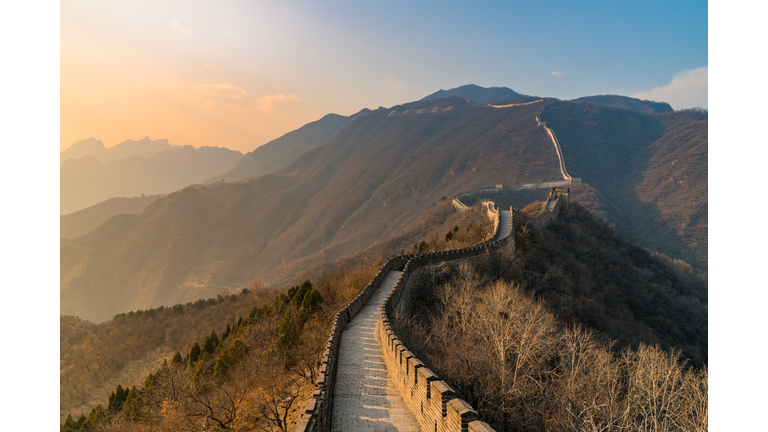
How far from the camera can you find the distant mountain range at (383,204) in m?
101

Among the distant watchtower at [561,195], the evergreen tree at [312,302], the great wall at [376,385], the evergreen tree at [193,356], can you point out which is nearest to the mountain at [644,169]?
the distant watchtower at [561,195]

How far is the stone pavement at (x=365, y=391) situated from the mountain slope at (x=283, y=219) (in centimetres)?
8561

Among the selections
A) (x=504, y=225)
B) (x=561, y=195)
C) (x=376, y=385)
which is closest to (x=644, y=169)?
(x=561, y=195)

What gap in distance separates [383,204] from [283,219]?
55560 millimetres

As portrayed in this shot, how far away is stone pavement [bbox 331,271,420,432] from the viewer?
9984 mm

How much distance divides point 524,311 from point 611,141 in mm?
147033

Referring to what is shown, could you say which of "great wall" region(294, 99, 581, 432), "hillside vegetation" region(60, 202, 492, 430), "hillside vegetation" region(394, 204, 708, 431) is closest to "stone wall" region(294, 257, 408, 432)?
"great wall" region(294, 99, 581, 432)

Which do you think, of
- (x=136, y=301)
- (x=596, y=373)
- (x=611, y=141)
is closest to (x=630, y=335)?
(x=596, y=373)

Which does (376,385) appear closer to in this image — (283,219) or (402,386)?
(402,386)

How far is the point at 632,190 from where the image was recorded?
355ft

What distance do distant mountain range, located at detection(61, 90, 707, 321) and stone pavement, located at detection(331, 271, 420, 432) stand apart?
8309 cm

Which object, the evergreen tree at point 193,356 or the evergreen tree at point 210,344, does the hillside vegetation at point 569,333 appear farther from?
the evergreen tree at point 210,344

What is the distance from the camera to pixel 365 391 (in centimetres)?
1170

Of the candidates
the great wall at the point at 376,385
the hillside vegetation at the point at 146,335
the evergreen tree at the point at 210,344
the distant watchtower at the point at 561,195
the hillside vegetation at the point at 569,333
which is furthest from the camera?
the distant watchtower at the point at 561,195
